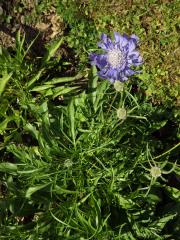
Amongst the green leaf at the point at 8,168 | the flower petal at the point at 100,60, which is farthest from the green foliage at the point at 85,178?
the flower petal at the point at 100,60

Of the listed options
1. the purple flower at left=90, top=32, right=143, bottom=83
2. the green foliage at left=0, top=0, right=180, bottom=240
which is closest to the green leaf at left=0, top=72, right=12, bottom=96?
the green foliage at left=0, top=0, right=180, bottom=240

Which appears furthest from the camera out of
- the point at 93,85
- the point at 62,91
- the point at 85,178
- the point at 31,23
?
the point at 31,23

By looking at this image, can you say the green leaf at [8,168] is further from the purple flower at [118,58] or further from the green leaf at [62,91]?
the purple flower at [118,58]

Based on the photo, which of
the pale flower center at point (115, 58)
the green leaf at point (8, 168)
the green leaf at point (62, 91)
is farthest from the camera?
the green leaf at point (62, 91)

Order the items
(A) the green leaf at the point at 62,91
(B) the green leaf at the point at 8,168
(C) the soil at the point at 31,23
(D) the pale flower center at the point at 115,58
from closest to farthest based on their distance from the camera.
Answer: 1. (D) the pale flower center at the point at 115,58
2. (B) the green leaf at the point at 8,168
3. (A) the green leaf at the point at 62,91
4. (C) the soil at the point at 31,23

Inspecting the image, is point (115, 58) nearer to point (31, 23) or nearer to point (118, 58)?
point (118, 58)

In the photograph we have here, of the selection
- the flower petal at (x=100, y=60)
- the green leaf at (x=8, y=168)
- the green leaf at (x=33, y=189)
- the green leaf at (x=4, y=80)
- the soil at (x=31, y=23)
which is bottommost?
the green leaf at (x=33, y=189)

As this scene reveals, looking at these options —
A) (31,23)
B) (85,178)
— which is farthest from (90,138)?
(31,23)

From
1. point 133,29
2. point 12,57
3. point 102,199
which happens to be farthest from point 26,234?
point 133,29

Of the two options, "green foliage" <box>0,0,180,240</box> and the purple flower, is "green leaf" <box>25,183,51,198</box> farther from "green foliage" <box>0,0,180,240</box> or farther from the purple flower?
the purple flower
